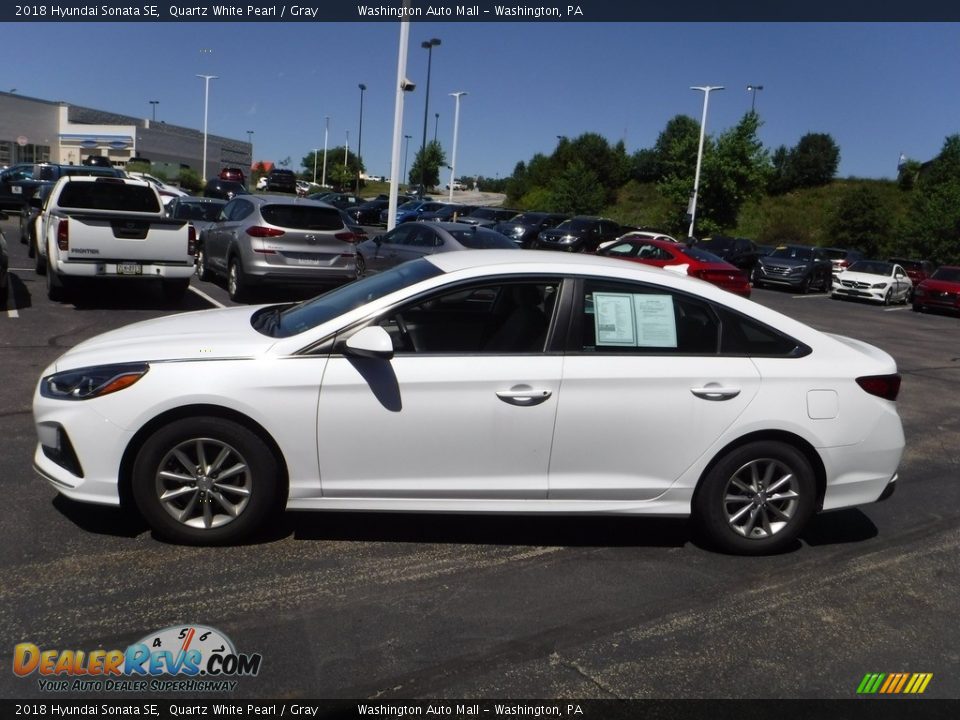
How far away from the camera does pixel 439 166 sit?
9950 centimetres

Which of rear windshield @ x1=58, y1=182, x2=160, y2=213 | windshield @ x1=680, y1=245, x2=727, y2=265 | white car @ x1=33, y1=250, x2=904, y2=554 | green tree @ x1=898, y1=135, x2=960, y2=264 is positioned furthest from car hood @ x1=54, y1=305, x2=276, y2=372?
green tree @ x1=898, y1=135, x2=960, y2=264

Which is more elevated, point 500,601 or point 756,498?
point 756,498

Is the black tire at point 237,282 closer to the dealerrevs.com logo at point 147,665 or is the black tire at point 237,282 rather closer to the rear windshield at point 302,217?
the rear windshield at point 302,217

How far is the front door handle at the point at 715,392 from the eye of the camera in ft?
15.9

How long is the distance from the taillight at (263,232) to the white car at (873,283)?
68.1 ft

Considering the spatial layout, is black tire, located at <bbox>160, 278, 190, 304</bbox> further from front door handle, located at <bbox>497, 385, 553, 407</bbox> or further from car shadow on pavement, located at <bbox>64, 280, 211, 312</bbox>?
front door handle, located at <bbox>497, 385, 553, 407</bbox>

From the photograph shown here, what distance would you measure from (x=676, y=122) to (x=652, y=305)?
7356 centimetres

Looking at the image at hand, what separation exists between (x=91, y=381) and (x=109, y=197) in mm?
9563

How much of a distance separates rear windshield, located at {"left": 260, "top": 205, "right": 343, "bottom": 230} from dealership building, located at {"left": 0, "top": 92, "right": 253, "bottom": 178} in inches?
2162

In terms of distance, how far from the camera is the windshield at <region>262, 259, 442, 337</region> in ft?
16.2

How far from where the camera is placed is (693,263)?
19.8m

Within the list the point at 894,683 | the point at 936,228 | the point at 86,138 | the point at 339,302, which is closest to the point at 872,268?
the point at 936,228

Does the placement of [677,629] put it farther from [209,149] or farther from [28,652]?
[209,149]

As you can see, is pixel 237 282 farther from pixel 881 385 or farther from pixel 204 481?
→ pixel 881 385
